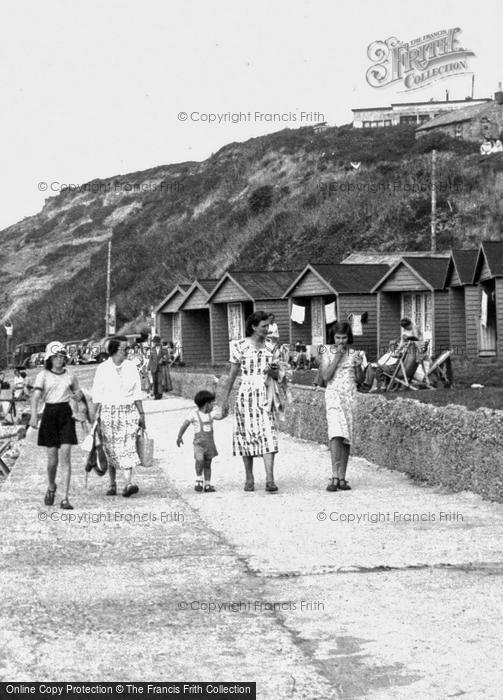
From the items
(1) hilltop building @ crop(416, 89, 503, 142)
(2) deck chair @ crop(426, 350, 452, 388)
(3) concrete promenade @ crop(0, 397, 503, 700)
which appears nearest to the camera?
(3) concrete promenade @ crop(0, 397, 503, 700)

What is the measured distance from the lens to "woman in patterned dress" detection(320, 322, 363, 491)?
11805 mm

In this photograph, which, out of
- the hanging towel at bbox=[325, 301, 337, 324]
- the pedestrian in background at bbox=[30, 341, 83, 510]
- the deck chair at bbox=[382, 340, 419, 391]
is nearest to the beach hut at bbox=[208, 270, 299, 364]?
the hanging towel at bbox=[325, 301, 337, 324]

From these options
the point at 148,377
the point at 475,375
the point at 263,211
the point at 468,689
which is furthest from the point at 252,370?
the point at 263,211

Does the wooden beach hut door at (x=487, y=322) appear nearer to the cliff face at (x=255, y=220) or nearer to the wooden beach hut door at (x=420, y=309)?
the wooden beach hut door at (x=420, y=309)

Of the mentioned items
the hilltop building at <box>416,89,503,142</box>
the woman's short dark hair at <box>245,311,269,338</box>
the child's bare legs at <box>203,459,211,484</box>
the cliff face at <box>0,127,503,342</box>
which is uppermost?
the hilltop building at <box>416,89,503,142</box>

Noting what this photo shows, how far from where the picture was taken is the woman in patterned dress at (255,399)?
11750 millimetres

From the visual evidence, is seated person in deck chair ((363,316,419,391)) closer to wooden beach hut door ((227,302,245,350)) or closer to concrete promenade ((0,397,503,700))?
concrete promenade ((0,397,503,700))

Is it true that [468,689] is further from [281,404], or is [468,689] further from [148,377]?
[148,377]

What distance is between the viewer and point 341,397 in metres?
11.9

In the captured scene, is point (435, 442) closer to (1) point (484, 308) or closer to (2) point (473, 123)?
(1) point (484, 308)

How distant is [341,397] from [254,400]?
2.82 feet

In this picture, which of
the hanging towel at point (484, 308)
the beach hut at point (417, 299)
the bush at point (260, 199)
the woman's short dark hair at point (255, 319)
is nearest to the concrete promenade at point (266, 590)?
the woman's short dark hair at point (255, 319)

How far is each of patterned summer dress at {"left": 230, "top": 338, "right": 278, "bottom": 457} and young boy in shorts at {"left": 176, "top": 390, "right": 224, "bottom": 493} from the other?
35 centimetres

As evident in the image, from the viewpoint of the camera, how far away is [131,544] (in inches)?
356
